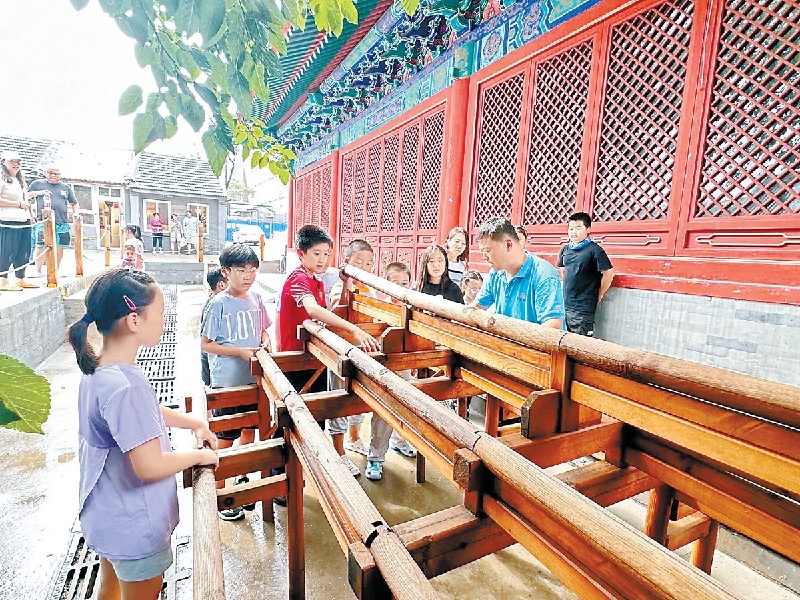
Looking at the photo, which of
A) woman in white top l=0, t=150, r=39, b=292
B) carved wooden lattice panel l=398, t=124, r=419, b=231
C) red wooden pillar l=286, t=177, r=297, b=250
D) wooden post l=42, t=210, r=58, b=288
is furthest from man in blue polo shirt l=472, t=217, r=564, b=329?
red wooden pillar l=286, t=177, r=297, b=250

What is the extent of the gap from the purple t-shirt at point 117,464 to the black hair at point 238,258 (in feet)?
4.50

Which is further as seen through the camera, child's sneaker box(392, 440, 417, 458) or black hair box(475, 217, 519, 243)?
child's sneaker box(392, 440, 417, 458)

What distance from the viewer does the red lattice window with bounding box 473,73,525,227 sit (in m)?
4.68

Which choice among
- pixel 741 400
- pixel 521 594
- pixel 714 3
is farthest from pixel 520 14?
pixel 521 594

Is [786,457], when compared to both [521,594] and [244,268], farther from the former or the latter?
[244,268]

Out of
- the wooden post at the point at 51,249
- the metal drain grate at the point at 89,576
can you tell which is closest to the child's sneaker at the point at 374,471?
the metal drain grate at the point at 89,576

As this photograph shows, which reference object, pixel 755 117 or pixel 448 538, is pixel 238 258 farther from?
pixel 755 117

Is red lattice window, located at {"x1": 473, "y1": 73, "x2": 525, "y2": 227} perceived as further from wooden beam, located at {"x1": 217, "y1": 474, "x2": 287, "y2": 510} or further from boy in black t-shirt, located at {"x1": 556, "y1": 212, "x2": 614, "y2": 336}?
wooden beam, located at {"x1": 217, "y1": 474, "x2": 287, "y2": 510}

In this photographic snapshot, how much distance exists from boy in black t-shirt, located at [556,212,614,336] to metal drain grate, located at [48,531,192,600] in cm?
320

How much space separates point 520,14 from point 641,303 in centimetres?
318

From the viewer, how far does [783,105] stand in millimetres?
2621

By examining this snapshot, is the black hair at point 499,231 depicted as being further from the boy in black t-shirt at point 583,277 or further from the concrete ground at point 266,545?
the concrete ground at point 266,545

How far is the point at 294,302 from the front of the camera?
2973 millimetres

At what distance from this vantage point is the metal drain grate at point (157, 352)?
6.13 metres
